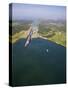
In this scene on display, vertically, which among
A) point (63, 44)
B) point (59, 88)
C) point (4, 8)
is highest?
point (4, 8)

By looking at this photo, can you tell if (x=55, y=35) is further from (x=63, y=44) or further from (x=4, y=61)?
(x=4, y=61)

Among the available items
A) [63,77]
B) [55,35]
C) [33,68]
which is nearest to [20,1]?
[55,35]

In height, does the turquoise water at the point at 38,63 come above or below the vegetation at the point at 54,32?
below

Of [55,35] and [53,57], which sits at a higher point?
[55,35]

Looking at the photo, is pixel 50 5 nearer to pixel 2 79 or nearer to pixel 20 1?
pixel 20 1

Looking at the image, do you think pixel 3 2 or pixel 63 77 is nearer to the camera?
pixel 3 2

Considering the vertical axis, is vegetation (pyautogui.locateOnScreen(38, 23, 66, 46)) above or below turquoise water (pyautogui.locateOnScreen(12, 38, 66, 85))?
above

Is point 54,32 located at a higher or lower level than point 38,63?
higher
